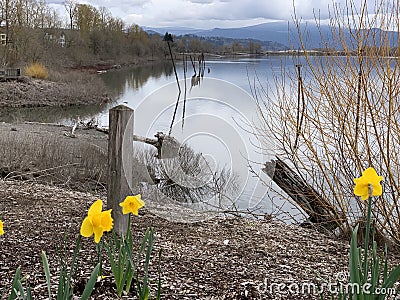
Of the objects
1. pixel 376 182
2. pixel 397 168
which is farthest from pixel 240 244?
pixel 376 182

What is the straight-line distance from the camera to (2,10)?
117 feet

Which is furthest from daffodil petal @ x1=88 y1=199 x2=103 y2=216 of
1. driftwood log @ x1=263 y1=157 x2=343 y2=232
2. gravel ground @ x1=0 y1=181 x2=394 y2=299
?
driftwood log @ x1=263 y1=157 x2=343 y2=232

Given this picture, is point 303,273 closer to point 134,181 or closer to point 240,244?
point 240,244

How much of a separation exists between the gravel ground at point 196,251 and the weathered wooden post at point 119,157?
337 millimetres

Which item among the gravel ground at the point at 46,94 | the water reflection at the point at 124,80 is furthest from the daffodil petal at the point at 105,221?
the gravel ground at the point at 46,94

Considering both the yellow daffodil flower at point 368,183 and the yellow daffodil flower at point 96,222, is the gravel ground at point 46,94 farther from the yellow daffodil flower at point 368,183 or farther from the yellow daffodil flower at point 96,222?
the yellow daffodil flower at point 368,183

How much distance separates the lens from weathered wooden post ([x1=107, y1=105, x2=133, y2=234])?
147 inches

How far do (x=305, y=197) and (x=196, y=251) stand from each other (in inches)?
102

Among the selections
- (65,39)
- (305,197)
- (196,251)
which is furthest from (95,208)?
(65,39)

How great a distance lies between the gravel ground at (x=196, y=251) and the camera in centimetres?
310

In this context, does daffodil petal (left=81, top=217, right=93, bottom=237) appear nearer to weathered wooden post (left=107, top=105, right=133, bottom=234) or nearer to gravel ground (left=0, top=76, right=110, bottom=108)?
weathered wooden post (left=107, top=105, right=133, bottom=234)

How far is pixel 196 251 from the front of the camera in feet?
12.5

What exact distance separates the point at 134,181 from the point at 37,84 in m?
27.4

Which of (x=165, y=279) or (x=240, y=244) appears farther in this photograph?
(x=240, y=244)
